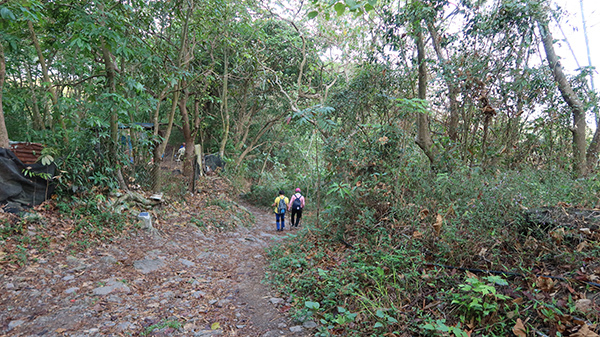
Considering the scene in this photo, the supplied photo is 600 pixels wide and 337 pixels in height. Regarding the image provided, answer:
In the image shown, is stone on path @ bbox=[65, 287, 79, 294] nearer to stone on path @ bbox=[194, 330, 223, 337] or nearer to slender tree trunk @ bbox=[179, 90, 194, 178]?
stone on path @ bbox=[194, 330, 223, 337]

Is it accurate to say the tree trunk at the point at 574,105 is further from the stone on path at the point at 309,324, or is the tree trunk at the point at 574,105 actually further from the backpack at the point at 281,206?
the backpack at the point at 281,206

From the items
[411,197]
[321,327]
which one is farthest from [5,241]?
[411,197]

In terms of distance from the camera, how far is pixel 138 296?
4.37 meters

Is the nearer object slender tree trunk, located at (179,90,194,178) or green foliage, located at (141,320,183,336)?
green foliage, located at (141,320,183,336)

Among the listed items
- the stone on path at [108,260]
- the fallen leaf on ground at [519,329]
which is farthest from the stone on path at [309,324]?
the stone on path at [108,260]

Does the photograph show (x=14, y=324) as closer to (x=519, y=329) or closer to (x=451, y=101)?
(x=519, y=329)

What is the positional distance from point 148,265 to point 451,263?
4811 mm

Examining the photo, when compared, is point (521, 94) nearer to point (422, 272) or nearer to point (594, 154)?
point (594, 154)

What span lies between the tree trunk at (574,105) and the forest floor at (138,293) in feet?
23.9

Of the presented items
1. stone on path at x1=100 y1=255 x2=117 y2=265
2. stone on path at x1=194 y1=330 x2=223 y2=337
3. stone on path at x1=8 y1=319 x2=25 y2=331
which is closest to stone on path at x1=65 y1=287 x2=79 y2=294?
stone on path at x1=8 y1=319 x2=25 y2=331

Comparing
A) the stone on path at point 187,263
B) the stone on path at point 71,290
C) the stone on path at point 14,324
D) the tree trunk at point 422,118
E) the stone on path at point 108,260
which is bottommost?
the stone on path at point 187,263

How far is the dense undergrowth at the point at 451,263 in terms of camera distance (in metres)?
2.72

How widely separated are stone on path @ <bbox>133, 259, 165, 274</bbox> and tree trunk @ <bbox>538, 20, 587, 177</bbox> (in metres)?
8.72

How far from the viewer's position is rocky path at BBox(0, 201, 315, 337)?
137 inches
